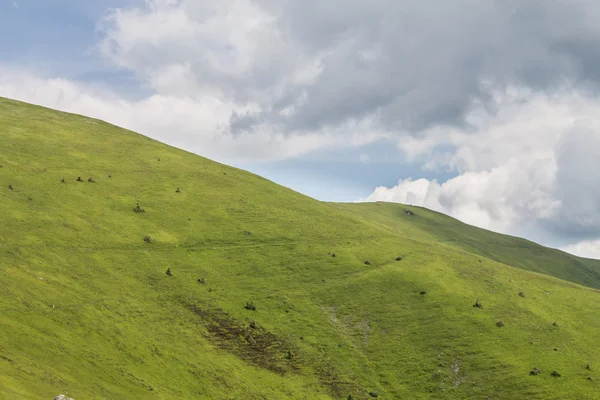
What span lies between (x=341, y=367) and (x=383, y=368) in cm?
609

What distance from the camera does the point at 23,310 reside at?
60.8m

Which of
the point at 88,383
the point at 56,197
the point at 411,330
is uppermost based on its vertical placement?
the point at 56,197

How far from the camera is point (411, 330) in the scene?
8438cm

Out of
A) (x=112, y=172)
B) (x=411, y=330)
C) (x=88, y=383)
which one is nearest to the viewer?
(x=88, y=383)

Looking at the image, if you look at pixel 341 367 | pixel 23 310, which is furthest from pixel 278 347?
pixel 23 310

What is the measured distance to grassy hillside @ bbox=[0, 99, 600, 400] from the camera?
205 ft

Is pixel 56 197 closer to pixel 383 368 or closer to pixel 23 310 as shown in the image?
pixel 23 310

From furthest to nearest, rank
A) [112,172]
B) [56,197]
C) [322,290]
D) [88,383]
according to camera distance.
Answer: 1. [112,172]
2. [56,197]
3. [322,290]
4. [88,383]

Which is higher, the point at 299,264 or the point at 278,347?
the point at 299,264

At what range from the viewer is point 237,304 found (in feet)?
283

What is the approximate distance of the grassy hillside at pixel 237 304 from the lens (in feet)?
205

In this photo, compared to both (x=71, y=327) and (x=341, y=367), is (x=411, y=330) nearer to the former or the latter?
(x=341, y=367)

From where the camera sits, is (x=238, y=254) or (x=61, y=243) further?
(x=238, y=254)

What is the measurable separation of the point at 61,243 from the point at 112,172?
129 feet
